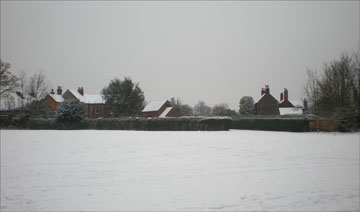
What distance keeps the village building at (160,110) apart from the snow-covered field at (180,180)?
41.9 meters

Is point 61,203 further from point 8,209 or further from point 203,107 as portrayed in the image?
point 203,107

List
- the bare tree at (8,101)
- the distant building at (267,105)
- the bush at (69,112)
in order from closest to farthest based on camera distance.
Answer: the bare tree at (8,101)
the bush at (69,112)
the distant building at (267,105)

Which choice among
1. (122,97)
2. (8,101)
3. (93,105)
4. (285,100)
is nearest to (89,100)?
(93,105)

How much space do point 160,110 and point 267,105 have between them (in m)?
23.3

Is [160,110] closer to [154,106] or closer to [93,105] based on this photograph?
[154,106]

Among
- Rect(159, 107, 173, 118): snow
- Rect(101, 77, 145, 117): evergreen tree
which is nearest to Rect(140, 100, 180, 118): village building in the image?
Rect(159, 107, 173, 118): snow

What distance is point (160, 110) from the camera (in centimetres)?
5522

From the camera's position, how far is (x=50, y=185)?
25.5 feet

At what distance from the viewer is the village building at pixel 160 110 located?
5484cm

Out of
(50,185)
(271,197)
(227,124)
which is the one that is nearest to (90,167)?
(50,185)

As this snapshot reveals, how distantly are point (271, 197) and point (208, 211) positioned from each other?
83.3 inches

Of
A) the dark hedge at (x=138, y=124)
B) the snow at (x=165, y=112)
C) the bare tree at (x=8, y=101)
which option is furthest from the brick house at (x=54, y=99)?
the bare tree at (x=8, y=101)

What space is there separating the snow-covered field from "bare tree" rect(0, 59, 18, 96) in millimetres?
5791

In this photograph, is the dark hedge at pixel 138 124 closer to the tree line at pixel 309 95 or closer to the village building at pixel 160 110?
the tree line at pixel 309 95
